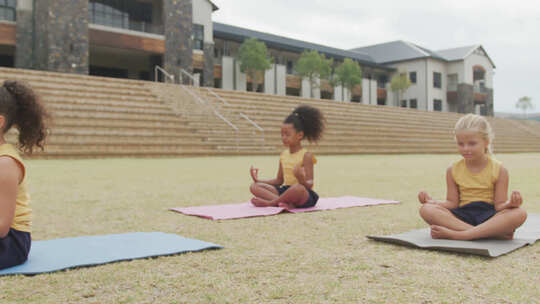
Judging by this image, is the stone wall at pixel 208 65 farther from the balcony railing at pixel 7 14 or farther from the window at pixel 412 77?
the window at pixel 412 77

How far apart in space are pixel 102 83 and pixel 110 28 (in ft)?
24.0

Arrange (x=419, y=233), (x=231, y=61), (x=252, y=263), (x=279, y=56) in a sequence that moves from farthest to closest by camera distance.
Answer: (x=279, y=56) → (x=231, y=61) → (x=419, y=233) → (x=252, y=263)

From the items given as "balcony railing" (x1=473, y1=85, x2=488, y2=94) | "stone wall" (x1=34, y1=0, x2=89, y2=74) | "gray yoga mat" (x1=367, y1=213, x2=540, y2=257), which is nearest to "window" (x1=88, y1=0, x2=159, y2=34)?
"stone wall" (x1=34, y1=0, x2=89, y2=74)

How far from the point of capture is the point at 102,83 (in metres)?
16.3

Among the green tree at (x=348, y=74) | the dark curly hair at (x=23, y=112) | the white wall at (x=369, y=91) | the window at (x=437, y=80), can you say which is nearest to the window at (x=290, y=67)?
the green tree at (x=348, y=74)

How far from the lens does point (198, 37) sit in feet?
86.6

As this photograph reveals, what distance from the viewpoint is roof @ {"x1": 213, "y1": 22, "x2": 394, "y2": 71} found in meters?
31.2

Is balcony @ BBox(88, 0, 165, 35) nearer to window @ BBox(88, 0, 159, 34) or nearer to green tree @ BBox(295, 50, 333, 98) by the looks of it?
window @ BBox(88, 0, 159, 34)

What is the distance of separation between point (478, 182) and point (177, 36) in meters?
22.8

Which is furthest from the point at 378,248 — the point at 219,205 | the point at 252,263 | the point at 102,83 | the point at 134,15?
the point at 134,15

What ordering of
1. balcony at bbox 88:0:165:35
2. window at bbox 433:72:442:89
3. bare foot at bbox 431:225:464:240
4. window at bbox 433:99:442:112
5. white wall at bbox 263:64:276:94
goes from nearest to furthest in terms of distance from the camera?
bare foot at bbox 431:225:464:240 < balcony at bbox 88:0:165:35 < white wall at bbox 263:64:276:94 < window at bbox 433:72:442:89 < window at bbox 433:99:442:112

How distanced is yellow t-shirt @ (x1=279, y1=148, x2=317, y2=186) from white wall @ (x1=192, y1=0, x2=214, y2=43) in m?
23.1

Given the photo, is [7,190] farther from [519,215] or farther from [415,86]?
[415,86]

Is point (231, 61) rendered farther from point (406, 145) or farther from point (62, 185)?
point (62, 185)
